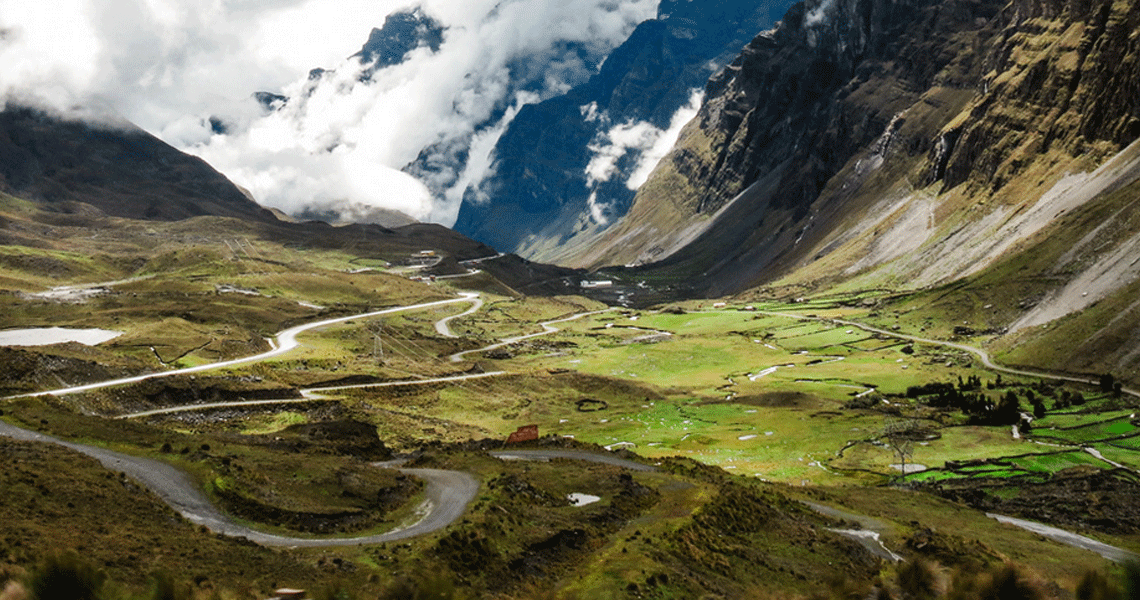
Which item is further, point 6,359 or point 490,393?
point 490,393

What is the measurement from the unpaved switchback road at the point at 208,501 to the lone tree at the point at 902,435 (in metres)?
54.2

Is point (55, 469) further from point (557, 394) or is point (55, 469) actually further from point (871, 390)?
point (871, 390)

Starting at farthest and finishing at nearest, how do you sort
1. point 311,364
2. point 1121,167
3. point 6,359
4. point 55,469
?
1. point 1121,167
2. point 311,364
3. point 6,359
4. point 55,469

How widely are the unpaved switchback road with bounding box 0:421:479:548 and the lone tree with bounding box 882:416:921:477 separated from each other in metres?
54.2

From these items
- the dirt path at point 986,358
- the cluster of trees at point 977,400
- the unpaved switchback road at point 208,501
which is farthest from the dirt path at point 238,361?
the dirt path at point 986,358

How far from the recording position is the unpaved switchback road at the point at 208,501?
36719mm

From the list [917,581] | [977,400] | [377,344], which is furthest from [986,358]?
[917,581]

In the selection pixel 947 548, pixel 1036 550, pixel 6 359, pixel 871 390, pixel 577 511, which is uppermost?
pixel 6 359

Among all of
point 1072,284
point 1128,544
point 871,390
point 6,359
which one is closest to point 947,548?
point 1128,544

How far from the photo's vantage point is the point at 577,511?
4572cm

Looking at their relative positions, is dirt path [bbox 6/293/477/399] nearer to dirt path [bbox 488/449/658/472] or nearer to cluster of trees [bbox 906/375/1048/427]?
dirt path [bbox 488/449/658/472]

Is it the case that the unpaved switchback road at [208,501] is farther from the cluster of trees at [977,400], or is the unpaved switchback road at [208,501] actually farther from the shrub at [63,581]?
the cluster of trees at [977,400]

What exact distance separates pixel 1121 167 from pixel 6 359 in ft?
715

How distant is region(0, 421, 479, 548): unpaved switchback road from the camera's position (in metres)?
36.7
